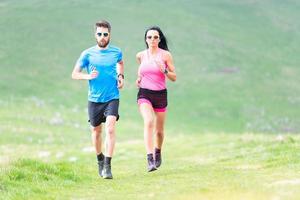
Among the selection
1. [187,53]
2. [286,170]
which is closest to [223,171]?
[286,170]

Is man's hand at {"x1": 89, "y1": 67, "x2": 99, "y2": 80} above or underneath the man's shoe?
above

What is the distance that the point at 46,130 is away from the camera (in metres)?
66.6

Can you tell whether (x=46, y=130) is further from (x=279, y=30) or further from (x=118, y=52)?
(x=279, y=30)

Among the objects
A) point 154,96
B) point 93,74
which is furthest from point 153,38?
point 93,74

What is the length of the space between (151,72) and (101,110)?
5.39 ft

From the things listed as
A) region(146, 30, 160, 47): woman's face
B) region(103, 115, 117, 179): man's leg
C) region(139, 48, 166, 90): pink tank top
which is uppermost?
region(146, 30, 160, 47): woman's face

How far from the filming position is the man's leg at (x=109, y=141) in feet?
59.4

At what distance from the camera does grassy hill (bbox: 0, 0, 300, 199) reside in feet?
252

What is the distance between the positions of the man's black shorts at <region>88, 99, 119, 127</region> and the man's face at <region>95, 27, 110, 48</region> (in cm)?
133

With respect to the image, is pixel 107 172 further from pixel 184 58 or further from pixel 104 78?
pixel 184 58

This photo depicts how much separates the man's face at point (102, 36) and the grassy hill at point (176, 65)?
38.4m

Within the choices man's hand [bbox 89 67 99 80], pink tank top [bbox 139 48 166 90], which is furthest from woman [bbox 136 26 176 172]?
man's hand [bbox 89 67 99 80]

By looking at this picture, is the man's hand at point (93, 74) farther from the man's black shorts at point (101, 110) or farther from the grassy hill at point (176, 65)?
the grassy hill at point (176, 65)

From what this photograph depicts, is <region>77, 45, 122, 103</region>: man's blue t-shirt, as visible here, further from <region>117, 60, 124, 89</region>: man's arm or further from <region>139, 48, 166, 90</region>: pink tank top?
<region>139, 48, 166, 90</region>: pink tank top
